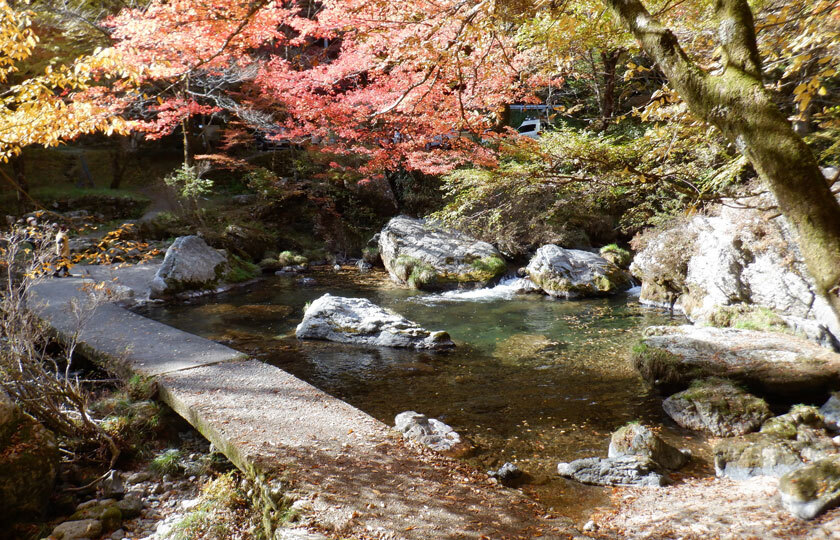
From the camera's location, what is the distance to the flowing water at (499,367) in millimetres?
4586

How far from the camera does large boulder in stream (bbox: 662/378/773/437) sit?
461 centimetres

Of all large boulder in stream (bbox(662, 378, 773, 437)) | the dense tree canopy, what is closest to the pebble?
the dense tree canopy

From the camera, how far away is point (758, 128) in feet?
6.61

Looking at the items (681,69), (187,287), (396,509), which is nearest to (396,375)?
(396,509)

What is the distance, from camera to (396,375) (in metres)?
6.27

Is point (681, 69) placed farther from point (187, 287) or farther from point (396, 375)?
point (187, 287)

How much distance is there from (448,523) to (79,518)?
253 cm

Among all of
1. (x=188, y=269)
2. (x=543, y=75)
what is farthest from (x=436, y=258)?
(x=188, y=269)

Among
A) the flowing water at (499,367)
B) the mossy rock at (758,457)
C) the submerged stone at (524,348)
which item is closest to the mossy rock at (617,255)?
the flowing water at (499,367)

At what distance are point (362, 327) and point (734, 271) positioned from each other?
20.0ft

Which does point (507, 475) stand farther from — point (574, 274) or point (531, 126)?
point (531, 126)

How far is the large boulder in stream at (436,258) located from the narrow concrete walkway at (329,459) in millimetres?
6332

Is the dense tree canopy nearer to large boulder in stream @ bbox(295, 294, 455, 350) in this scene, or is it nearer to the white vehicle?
the white vehicle

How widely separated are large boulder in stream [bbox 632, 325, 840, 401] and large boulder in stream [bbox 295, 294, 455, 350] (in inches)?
111
